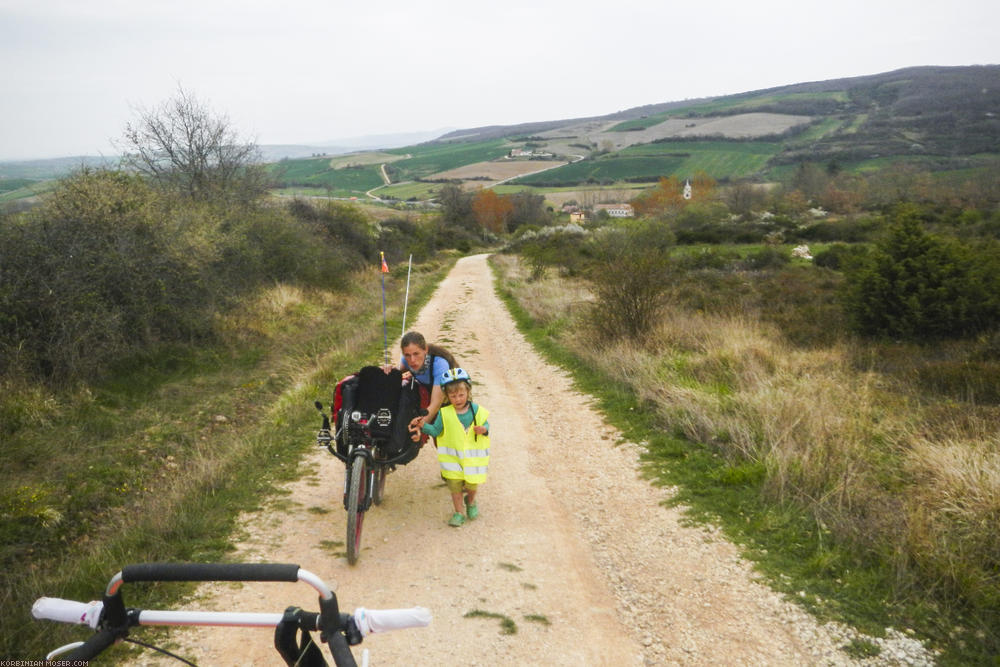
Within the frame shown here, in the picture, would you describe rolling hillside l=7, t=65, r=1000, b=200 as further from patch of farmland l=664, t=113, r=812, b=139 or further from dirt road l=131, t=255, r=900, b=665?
dirt road l=131, t=255, r=900, b=665

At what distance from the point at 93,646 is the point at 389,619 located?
0.79 meters

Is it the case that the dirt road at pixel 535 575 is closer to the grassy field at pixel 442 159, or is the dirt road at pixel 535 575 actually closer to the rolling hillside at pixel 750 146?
the rolling hillside at pixel 750 146

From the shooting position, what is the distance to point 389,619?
166cm

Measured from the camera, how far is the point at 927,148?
87375 millimetres

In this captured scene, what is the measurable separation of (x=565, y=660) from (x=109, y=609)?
2.89m

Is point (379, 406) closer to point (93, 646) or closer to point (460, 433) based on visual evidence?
point (460, 433)

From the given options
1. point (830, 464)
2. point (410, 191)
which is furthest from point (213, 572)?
point (410, 191)

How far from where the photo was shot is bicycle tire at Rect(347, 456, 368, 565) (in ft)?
15.5

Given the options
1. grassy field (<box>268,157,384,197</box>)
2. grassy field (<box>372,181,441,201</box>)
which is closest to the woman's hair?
grassy field (<box>372,181,441,201</box>)

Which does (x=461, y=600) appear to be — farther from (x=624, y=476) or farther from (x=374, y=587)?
(x=624, y=476)

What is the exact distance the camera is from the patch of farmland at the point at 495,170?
12319 cm

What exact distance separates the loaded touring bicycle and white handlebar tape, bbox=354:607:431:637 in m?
3.39

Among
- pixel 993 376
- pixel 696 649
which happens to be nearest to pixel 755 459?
pixel 696 649

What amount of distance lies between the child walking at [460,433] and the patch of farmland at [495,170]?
11667cm
